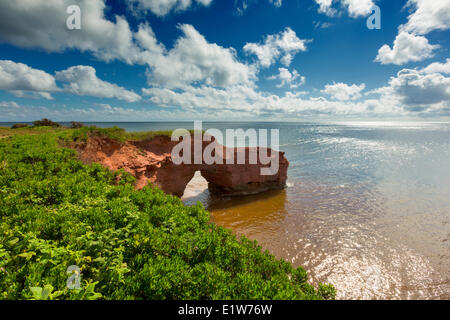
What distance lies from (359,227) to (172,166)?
13.5 meters

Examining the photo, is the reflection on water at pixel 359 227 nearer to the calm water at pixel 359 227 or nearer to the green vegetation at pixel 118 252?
the calm water at pixel 359 227

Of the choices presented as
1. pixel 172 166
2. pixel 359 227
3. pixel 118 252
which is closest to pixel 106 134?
pixel 172 166

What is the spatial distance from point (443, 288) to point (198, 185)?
1808 cm

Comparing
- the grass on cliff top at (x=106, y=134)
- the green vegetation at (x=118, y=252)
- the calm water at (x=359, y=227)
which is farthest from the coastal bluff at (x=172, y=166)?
the green vegetation at (x=118, y=252)

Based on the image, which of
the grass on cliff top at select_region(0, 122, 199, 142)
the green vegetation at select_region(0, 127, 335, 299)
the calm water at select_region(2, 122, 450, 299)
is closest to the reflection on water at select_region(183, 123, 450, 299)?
the calm water at select_region(2, 122, 450, 299)

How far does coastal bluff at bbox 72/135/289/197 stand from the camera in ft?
37.2

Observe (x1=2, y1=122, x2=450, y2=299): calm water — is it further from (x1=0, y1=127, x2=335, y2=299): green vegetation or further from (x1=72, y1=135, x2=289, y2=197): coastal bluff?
(x1=0, y1=127, x2=335, y2=299): green vegetation

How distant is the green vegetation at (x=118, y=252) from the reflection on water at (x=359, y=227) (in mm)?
6111

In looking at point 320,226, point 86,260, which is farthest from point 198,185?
point 86,260

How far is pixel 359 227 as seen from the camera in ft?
38.4

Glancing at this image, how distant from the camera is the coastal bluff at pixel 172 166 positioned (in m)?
11.4

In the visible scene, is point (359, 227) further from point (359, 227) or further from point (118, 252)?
point (118, 252)

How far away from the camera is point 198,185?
21016 mm

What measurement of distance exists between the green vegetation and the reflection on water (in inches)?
241
